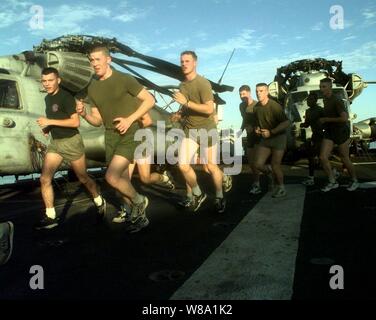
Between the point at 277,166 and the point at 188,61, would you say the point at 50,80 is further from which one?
the point at 277,166

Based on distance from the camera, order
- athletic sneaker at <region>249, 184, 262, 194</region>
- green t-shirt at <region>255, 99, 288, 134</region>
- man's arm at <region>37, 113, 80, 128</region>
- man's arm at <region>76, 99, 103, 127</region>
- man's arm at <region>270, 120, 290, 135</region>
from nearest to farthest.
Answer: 1. man's arm at <region>37, 113, 80, 128</region>
2. man's arm at <region>76, 99, 103, 127</region>
3. man's arm at <region>270, 120, 290, 135</region>
4. green t-shirt at <region>255, 99, 288, 134</region>
5. athletic sneaker at <region>249, 184, 262, 194</region>

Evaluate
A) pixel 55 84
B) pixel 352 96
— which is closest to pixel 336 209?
pixel 55 84

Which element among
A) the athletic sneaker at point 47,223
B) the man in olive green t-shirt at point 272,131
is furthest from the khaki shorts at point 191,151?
the athletic sneaker at point 47,223

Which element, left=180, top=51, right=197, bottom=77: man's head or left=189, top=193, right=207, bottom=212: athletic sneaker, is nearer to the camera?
left=180, top=51, right=197, bottom=77: man's head

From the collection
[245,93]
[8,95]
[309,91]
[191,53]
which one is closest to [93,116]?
[191,53]

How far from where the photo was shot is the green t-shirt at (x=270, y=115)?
6.83 meters

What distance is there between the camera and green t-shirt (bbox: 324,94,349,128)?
6.87m

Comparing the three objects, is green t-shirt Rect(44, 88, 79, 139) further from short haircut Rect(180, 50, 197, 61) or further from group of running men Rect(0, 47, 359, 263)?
short haircut Rect(180, 50, 197, 61)

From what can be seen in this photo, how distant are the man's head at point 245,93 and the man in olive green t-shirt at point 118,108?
139 inches

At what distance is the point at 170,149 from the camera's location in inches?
388

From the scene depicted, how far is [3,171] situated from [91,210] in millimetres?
2329

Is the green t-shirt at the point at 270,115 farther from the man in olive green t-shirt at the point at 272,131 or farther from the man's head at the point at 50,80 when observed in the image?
the man's head at the point at 50,80

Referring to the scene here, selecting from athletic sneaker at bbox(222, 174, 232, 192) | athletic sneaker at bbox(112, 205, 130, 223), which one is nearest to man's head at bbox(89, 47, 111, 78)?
athletic sneaker at bbox(112, 205, 130, 223)

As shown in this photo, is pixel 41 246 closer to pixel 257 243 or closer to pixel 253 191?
pixel 257 243
